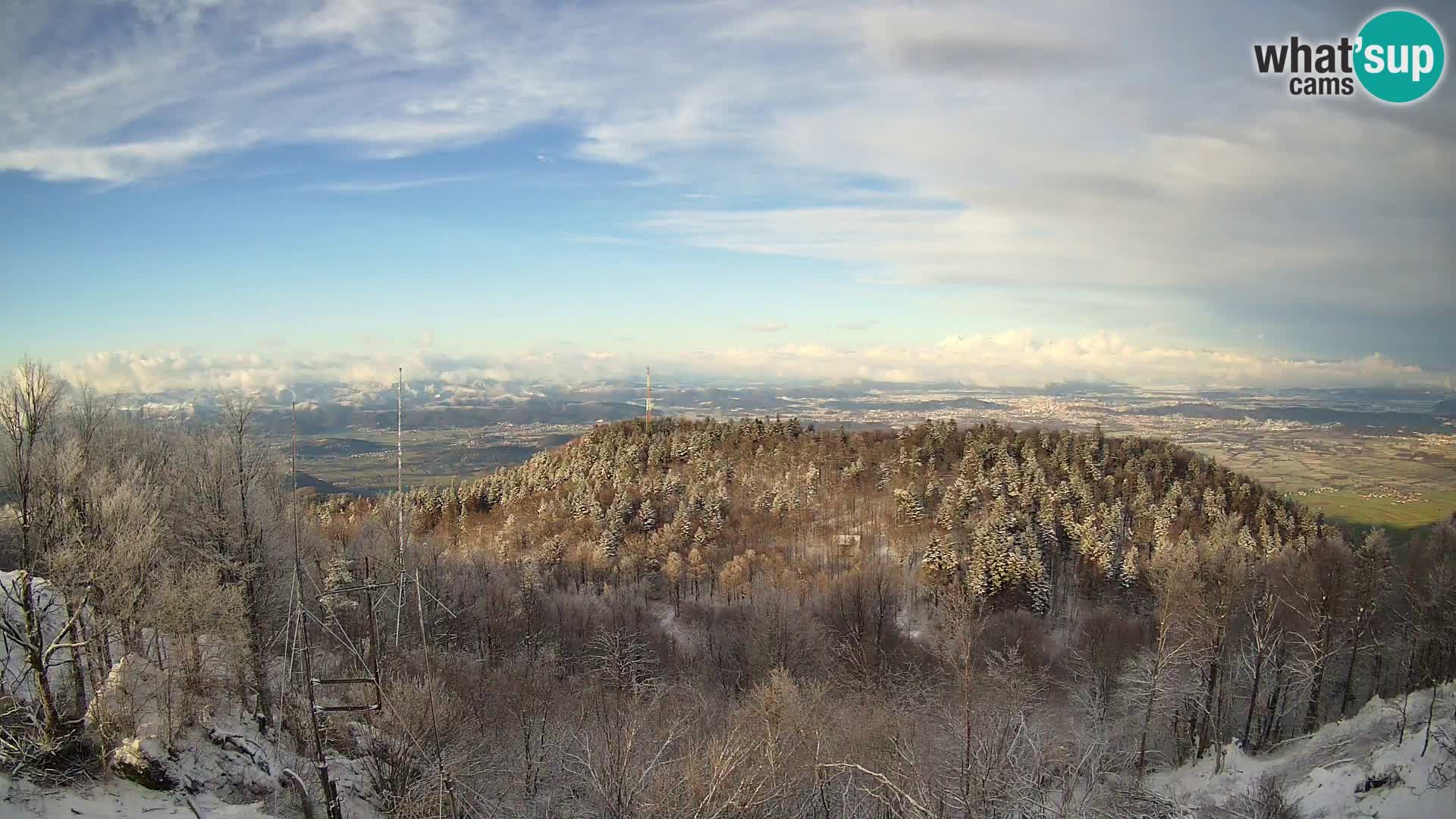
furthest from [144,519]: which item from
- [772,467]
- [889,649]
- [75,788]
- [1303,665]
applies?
[772,467]

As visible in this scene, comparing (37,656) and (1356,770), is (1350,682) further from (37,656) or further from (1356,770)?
(37,656)

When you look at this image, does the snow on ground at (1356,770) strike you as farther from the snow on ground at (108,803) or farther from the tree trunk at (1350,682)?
the snow on ground at (108,803)

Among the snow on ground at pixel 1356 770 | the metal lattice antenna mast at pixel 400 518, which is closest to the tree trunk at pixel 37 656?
the metal lattice antenna mast at pixel 400 518

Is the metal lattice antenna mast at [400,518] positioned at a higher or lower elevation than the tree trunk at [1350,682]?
higher

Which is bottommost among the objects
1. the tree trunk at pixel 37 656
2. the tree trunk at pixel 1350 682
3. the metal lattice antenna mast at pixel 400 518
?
the tree trunk at pixel 1350 682

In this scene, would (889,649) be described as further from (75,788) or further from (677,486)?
(75,788)

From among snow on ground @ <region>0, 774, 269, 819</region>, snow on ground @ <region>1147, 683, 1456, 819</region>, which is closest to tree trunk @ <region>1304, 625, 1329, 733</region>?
snow on ground @ <region>1147, 683, 1456, 819</region>

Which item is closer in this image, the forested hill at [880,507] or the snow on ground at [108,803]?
the snow on ground at [108,803]

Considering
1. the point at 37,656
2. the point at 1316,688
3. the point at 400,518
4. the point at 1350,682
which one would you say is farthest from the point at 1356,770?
the point at 37,656
